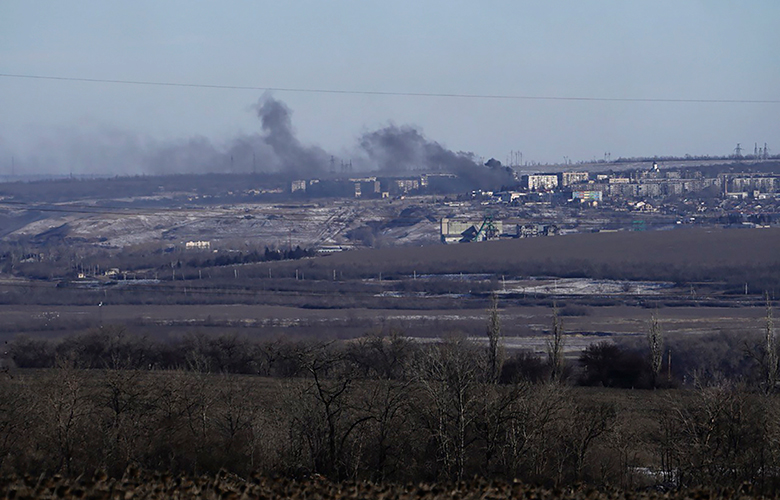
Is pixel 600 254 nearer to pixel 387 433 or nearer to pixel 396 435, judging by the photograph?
pixel 396 435

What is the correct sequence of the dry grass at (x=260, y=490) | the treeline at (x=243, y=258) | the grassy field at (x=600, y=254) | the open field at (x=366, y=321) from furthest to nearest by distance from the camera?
the treeline at (x=243, y=258) < the grassy field at (x=600, y=254) < the open field at (x=366, y=321) < the dry grass at (x=260, y=490)

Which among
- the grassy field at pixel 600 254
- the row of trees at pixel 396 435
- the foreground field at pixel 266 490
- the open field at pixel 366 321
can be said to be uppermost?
the foreground field at pixel 266 490

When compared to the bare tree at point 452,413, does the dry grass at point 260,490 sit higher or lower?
higher

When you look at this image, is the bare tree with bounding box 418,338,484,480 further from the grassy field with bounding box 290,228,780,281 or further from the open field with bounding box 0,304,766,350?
the grassy field with bounding box 290,228,780,281

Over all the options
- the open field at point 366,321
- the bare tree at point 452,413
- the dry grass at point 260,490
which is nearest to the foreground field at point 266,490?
the dry grass at point 260,490

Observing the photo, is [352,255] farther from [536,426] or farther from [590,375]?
[536,426]

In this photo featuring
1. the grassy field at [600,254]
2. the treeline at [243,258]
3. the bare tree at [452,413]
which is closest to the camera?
the bare tree at [452,413]

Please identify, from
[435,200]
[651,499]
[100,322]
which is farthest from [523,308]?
[435,200]

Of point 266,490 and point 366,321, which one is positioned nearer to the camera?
point 266,490

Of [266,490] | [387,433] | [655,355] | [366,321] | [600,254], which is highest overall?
[266,490]

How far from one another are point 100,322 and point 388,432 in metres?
32.1

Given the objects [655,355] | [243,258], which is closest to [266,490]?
[655,355]

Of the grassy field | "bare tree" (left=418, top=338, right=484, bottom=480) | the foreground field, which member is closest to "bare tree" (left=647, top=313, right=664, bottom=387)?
"bare tree" (left=418, top=338, right=484, bottom=480)

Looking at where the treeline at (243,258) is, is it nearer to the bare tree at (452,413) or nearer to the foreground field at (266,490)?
the bare tree at (452,413)
